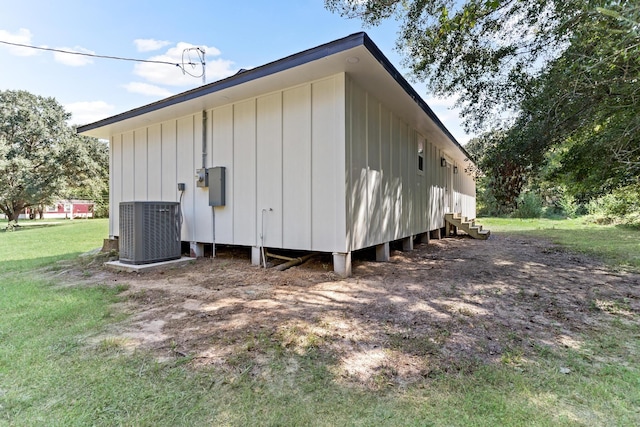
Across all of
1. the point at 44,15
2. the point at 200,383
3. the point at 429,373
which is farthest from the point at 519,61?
the point at 44,15

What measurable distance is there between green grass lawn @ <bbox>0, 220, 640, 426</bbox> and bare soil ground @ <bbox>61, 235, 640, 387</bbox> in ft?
0.48

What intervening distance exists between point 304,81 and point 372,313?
11.4 ft

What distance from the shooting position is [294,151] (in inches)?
191

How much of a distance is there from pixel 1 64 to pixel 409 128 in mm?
12333

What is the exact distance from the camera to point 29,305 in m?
3.30

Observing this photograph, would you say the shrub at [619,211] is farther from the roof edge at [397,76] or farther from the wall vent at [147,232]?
the wall vent at [147,232]

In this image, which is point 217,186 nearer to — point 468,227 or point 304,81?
point 304,81

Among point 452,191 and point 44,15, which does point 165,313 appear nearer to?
point 44,15

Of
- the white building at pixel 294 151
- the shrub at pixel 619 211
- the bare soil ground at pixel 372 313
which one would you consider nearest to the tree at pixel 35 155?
the white building at pixel 294 151

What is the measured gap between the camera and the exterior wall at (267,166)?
452 centimetres

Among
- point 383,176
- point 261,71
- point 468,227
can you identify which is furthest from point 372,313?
point 468,227

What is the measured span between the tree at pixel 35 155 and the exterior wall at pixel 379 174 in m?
19.3

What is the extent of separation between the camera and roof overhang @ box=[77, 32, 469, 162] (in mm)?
3814

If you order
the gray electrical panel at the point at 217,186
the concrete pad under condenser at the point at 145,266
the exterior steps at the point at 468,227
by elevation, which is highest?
the gray electrical panel at the point at 217,186
